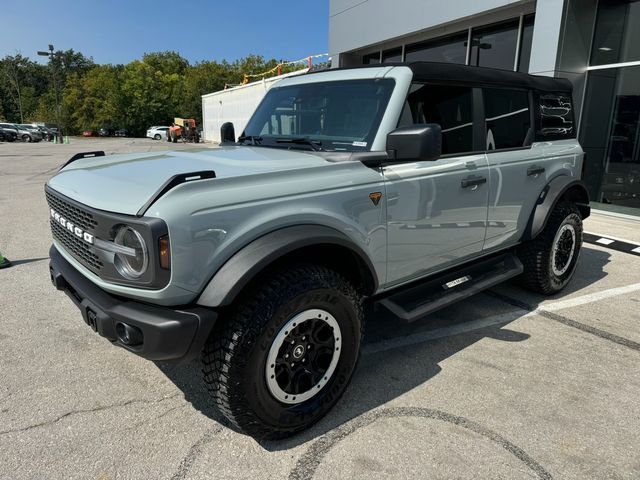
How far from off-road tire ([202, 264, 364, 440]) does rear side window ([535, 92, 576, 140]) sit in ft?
9.17

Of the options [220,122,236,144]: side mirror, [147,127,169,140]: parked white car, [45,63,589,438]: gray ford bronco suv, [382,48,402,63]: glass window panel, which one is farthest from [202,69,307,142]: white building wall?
[45,63,589,438]: gray ford bronco suv

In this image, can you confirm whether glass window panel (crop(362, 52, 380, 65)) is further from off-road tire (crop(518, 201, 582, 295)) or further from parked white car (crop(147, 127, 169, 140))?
parked white car (crop(147, 127, 169, 140))

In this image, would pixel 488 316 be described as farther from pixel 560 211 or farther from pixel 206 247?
pixel 206 247

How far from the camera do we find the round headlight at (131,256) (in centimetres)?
209

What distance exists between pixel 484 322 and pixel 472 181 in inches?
50.5

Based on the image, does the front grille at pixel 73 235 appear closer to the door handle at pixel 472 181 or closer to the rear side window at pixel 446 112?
the rear side window at pixel 446 112

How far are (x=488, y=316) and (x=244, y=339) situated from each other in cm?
261

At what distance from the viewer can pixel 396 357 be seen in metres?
3.34

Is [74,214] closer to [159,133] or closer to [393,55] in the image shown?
[393,55]

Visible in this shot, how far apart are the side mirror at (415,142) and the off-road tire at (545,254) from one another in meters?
2.09

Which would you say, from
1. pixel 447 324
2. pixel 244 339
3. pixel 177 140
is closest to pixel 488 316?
pixel 447 324

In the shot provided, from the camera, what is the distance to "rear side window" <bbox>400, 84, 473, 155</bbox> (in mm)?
3037

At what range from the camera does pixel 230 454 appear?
7.76 feet

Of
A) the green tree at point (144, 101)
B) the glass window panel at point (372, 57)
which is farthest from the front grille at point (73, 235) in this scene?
the green tree at point (144, 101)
